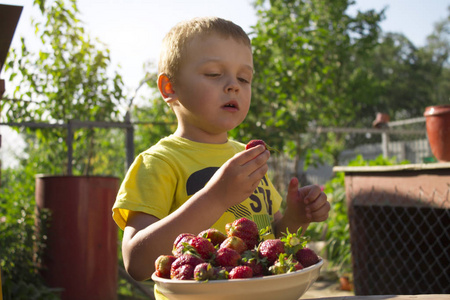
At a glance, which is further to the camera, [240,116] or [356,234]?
[356,234]

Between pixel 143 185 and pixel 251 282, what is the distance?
60 cm

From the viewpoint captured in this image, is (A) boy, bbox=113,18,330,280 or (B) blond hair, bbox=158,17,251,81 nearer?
(A) boy, bbox=113,18,330,280

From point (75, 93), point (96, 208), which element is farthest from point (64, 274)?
point (75, 93)

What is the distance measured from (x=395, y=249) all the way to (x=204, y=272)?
9.70ft

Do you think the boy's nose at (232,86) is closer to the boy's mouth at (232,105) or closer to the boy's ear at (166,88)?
the boy's mouth at (232,105)

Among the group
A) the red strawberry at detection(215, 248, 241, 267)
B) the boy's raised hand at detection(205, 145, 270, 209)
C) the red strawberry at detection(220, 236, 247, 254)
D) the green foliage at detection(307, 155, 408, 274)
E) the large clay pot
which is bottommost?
the green foliage at detection(307, 155, 408, 274)

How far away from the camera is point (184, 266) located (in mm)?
914

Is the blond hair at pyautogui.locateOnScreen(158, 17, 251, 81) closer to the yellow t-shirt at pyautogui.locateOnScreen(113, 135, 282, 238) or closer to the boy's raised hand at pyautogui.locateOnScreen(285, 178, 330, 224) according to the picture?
the yellow t-shirt at pyautogui.locateOnScreen(113, 135, 282, 238)

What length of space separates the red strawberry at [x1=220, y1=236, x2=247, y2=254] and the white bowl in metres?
0.13

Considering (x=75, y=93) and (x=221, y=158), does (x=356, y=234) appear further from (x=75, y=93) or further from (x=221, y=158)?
(x=75, y=93)

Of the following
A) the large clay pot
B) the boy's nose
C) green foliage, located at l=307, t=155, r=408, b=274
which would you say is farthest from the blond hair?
green foliage, located at l=307, t=155, r=408, b=274

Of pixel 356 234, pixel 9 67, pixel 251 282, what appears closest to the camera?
pixel 251 282

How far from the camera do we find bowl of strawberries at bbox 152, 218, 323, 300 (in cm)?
88

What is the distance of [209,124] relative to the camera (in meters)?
1.55
